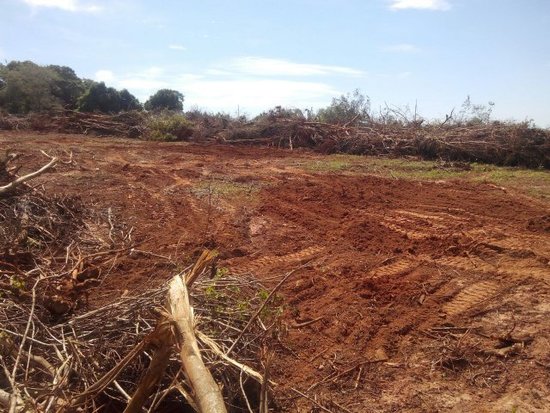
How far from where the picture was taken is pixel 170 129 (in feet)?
61.8

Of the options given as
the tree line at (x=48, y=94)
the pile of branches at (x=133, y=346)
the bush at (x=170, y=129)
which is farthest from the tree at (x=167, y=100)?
the pile of branches at (x=133, y=346)

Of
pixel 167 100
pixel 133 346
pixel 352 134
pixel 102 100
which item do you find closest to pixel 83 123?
pixel 102 100

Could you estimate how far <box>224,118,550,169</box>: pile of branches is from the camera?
12.3m

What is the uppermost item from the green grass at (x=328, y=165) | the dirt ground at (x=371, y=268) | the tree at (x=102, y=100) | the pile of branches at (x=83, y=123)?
the tree at (x=102, y=100)

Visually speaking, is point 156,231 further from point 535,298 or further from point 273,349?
point 535,298

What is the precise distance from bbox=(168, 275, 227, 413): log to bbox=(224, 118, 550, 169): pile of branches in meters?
11.6

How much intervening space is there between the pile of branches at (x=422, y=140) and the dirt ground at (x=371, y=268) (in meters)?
3.06

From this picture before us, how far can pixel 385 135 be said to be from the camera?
14.9 m

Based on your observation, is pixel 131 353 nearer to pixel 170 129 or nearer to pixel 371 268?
pixel 371 268

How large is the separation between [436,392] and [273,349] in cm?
123

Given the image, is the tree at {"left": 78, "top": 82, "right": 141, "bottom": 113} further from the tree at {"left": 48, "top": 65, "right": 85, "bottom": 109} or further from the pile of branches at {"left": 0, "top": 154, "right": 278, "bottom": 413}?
the pile of branches at {"left": 0, "top": 154, "right": 278, "bottom": 413}

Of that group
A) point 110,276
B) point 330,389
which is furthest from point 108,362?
point 110,276

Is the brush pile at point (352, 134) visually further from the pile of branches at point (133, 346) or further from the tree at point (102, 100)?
the pile of branches at point (133, 346)

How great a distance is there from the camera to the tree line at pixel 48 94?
69.6 feet
